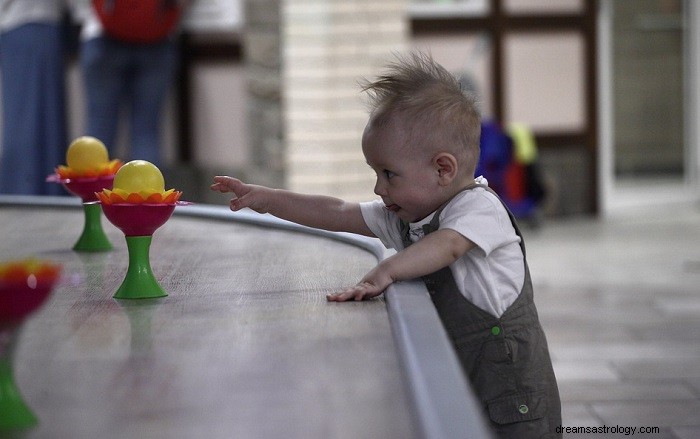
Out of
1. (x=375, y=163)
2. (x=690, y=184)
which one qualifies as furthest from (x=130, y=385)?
(x=690, y=184)

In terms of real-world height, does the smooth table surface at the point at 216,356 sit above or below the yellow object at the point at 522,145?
above

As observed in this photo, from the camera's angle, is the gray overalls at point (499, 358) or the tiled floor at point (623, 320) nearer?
the gray overalls at point (499, 358)

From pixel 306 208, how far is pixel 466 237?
1.05ft

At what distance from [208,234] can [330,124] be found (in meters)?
3.58

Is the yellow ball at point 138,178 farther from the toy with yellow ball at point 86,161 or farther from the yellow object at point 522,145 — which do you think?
the yellow object at point 522,145

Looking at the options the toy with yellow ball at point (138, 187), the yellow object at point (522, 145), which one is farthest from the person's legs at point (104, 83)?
the toy with yellow ball at point (138, 187)

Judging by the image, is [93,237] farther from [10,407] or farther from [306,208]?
[10,407]

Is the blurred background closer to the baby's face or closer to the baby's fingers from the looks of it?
the baby's face

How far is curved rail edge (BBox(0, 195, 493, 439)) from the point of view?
718 millimetres

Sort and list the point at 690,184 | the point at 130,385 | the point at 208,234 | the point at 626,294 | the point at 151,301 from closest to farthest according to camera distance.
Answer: the point at 130,385
the point at 151,301
the point at 208,234
the point at 626,294
the point at 690,184

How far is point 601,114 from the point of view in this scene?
6910mm

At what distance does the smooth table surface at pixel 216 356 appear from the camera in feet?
2.44

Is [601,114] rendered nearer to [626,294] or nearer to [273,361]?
[626,294]

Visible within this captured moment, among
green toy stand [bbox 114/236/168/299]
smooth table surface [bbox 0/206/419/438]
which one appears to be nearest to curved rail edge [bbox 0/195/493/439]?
smooth table surface [bbox 0/206/419/438]
